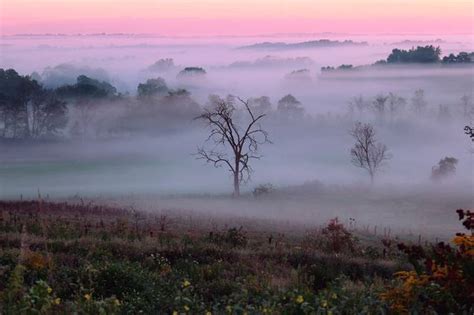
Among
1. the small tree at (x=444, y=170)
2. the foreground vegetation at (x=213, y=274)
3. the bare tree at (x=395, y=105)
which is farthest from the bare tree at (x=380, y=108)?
the foreground vegetation at (x=213, y=274)

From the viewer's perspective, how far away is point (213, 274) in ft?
38.0

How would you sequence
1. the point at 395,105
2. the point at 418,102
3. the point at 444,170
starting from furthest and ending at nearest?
the point at 418,102, the point at 395,105, the point at 444,170

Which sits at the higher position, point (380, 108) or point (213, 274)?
point (380, 108)

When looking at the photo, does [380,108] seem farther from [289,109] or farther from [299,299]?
[299,299]

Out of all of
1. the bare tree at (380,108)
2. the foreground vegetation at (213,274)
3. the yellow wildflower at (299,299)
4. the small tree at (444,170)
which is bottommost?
the small tree at (444,170)

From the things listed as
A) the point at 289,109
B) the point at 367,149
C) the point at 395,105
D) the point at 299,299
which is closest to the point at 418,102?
the point at 395,105

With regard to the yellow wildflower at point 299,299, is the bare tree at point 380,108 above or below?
above

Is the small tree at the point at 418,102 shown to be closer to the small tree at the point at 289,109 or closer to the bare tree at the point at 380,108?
the bare tree at the point at 380,108

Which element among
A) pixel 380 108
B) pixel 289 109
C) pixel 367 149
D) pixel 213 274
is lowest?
pixel 213 274

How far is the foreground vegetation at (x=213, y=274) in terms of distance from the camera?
7.62m

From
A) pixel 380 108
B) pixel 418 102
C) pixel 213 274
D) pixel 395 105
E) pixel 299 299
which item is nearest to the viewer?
pixel 299 299

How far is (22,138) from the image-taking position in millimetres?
106312

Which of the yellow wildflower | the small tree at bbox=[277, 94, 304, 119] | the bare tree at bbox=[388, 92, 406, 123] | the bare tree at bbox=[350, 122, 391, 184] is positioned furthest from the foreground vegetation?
the bare tree at bbox=[388, 92, 406, 123]

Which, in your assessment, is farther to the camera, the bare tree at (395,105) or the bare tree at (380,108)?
the bare tree at (395,105)
